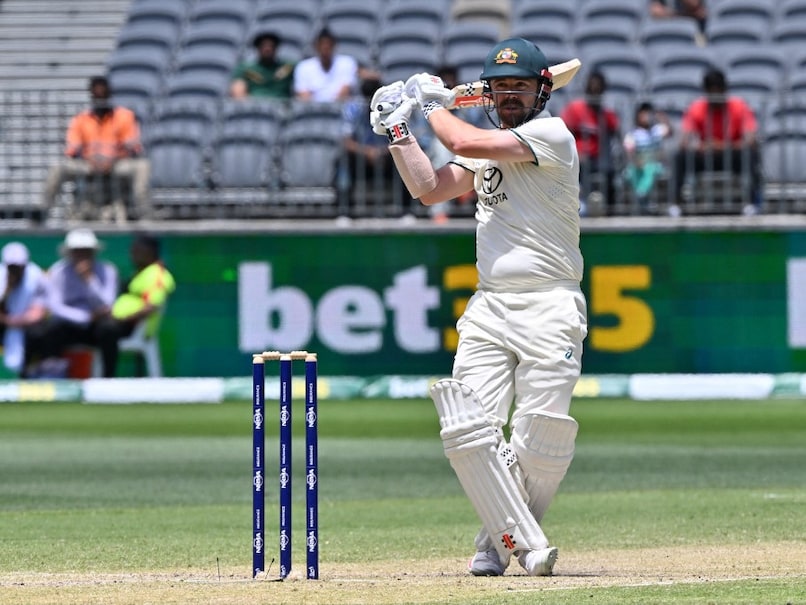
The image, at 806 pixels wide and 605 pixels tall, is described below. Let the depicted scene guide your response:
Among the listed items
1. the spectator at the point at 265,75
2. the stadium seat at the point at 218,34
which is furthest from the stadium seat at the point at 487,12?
the spectator at the point at 265,75

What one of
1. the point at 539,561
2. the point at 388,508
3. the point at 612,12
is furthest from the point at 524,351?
the point at 612,12

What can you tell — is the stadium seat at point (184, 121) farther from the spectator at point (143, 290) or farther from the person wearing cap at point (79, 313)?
the person wearing cap at point (79, 313)

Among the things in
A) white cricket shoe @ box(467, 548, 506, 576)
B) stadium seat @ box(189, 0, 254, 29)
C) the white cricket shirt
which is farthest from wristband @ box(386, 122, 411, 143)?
stadium seat @ box(189, 0, 254, 29)

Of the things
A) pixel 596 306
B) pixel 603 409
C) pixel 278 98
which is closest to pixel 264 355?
pixel 603 409

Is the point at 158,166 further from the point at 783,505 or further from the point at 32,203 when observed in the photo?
the point at 783,505

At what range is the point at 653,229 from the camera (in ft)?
52.3

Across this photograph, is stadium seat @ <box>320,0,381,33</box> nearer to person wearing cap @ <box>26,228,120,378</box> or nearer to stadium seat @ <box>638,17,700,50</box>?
stadium seat @ <box>638,17,700,50</box>

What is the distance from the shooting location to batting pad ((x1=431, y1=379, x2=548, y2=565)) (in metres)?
6.37

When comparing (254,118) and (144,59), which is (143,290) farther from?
(144,59)

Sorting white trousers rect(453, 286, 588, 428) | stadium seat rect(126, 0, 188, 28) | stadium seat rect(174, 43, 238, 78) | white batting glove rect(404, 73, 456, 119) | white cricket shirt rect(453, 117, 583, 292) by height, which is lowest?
white trousers rect(453, 286, 588, 428)

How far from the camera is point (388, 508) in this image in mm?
9258

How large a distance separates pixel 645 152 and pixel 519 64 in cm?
955

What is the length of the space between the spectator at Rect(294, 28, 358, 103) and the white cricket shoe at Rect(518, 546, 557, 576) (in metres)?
10.8

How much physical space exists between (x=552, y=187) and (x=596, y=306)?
9520 mm
